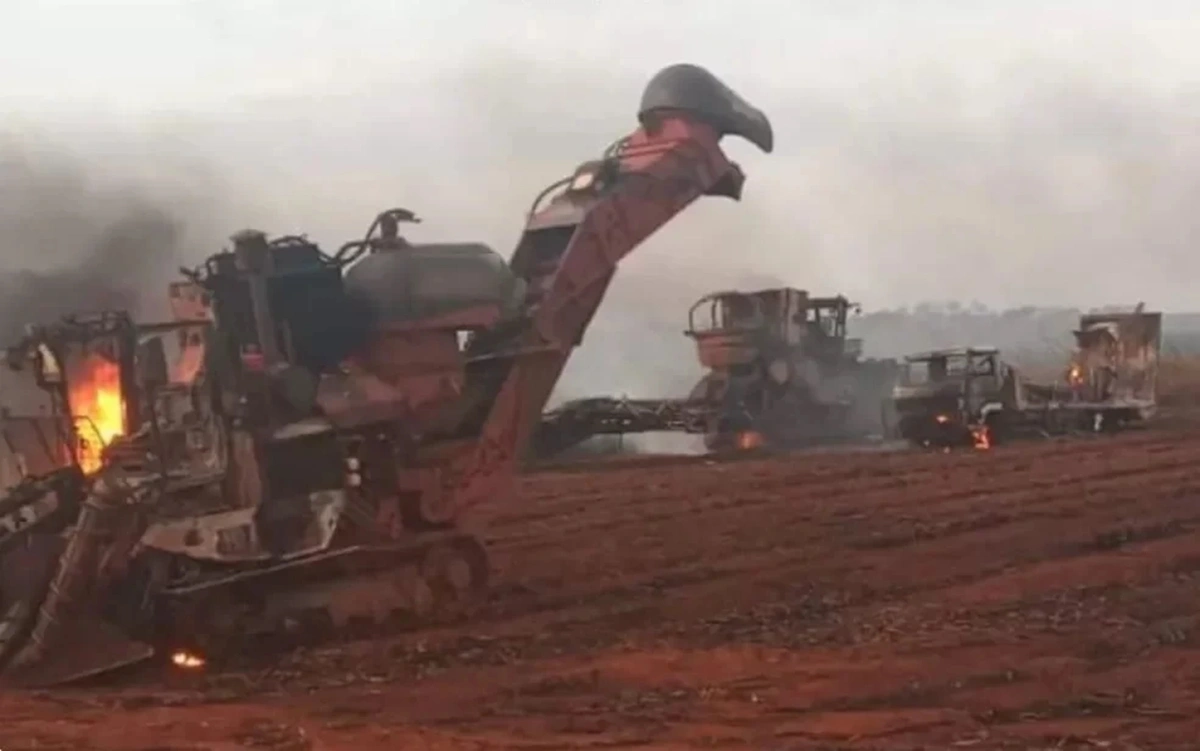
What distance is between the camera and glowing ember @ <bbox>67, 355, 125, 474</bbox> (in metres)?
12.2

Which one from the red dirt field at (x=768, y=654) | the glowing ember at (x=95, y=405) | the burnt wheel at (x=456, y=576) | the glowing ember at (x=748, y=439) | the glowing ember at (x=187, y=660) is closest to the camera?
the red dirt field at (x=768, y=654)

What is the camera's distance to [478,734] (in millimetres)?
8766

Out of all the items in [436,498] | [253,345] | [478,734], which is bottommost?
[478,734]

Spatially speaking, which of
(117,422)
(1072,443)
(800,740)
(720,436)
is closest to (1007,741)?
(800,740)

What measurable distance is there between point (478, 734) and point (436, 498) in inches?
169

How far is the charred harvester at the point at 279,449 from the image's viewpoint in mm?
11258

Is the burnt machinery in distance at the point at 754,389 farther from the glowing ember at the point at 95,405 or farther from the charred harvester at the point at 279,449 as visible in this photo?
the glowing ember at the point at 95,405

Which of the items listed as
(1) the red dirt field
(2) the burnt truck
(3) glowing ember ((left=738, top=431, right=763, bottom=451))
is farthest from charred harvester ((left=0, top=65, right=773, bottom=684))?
(3) glowing ember ((left=738, top=431, right=763, bottom=451))

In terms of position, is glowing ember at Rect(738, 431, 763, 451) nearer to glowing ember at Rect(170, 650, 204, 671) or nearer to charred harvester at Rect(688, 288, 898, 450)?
charred harvester at Rect(688, 288, 898, 450)

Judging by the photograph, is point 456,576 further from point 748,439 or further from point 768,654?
point 748,439

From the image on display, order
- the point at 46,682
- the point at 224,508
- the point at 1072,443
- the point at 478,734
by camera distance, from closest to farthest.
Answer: the point at 478,734, the point at 46,682, the point at 224,508, the point at 1072,443

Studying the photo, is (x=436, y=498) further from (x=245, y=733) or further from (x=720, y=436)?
(x=720, y=436)

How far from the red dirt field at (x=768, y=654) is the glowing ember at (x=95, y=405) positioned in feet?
7.09

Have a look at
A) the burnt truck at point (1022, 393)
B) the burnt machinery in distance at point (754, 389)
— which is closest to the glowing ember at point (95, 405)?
the burnt machinery in distance at point (754, 389)
